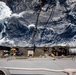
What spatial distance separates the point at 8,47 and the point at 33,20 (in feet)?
3.69

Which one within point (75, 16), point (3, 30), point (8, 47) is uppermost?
point (75, 16)

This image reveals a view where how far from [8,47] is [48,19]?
57.2 inches

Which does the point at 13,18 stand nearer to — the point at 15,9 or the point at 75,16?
the point at 15,9

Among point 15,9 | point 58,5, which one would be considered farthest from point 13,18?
point 58,5

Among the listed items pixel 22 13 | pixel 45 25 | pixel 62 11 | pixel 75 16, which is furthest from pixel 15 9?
pixel 75 16

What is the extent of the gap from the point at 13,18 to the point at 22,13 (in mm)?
300

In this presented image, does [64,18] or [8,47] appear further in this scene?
[64,18]

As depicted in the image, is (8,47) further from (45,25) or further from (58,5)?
(58,5)

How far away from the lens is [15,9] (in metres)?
5.55

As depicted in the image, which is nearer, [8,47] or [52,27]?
[8,47]

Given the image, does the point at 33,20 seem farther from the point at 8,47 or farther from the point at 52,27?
the point at 8,47

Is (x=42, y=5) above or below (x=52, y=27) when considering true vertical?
above

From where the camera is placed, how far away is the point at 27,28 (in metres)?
5.52

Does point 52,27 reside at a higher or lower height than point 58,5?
lower
